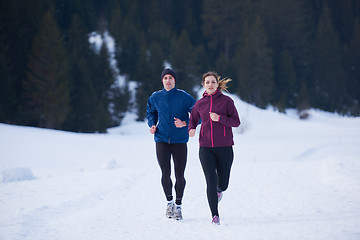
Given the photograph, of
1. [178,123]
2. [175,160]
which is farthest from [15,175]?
[178,123]

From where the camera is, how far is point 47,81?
29.4m

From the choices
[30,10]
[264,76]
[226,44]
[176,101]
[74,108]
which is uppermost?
[226,44]

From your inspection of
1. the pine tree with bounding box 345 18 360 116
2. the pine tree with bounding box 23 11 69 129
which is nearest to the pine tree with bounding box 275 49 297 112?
the pine tree with bounding box 345 18 360 116

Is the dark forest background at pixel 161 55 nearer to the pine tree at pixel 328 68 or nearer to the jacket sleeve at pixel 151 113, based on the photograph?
the pine tree at pixel 328 68

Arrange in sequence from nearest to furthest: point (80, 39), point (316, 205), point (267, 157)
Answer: point (316, 205)
point (267, 157)
point (80, 39)

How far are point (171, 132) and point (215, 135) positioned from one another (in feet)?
2.46

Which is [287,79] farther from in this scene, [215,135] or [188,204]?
[215,135]

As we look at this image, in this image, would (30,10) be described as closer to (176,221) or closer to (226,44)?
(226,44)

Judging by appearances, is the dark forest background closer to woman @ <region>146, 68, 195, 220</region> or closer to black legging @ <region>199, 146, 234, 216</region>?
woman @ <region>146, 68, 195, 220</region>

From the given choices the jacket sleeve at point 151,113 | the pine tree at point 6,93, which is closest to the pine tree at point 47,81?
the pine tree at point 6,93

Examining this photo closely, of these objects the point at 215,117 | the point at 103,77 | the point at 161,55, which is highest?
the point at 161,55

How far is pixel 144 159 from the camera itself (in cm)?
1567

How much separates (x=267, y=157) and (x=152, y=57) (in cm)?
2994

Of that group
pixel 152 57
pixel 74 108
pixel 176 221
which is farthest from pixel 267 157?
pixel 152 57
